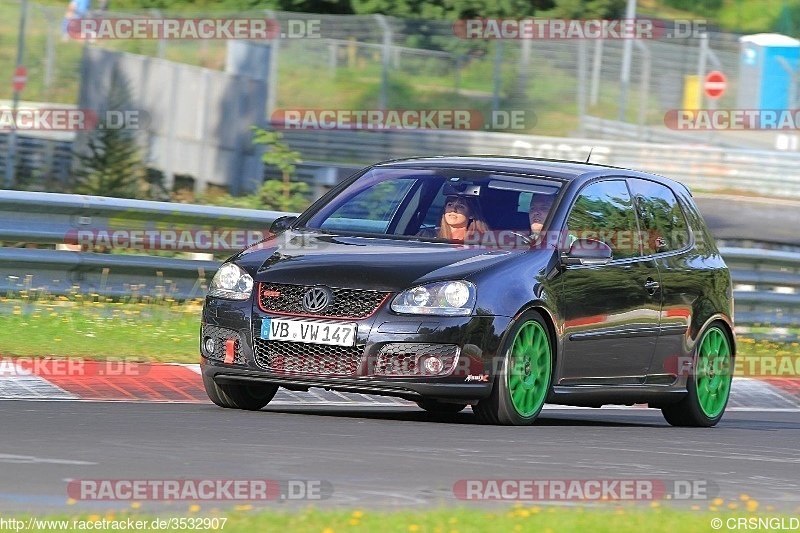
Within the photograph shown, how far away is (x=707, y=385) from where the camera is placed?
38.5ft

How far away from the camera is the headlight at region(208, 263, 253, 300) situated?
973cm

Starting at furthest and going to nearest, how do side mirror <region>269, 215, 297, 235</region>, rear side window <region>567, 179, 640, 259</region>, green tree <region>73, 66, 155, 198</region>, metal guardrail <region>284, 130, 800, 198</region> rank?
metal guardrail <region>284, 130, 800, 198</region>, green tree <region>73, 66, 155, 198</region>, side mirror <region>269, 215, 297, 235</region>, rear side window <region>567, 179, 640, 259</region>

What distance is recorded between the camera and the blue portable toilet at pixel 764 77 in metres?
36.8

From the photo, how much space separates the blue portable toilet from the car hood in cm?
2751

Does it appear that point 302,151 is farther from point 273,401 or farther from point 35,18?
point 273,401

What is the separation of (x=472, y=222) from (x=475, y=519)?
13.6ft

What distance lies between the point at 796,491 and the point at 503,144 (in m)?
28.9

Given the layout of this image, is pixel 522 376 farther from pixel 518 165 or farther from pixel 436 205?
pixel 518 165

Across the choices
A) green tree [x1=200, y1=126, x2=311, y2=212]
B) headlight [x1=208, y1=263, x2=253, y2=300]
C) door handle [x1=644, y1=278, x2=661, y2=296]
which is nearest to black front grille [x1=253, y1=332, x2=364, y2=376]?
headlight [x1=208, y1=263, x2=253, y2=300]

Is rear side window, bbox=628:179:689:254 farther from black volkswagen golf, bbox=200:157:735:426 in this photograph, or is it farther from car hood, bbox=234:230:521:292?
car hood, bbox=234:230:521:292

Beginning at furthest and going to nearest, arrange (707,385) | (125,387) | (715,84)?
(715,84) → (707,385) → (125,387)

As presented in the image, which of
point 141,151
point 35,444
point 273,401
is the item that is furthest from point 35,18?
point 35,444

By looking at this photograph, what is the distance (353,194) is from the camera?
36.0 ft

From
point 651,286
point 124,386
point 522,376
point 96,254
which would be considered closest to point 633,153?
point 96,254
